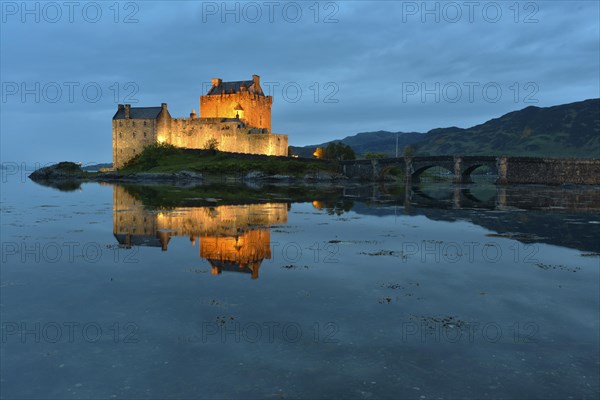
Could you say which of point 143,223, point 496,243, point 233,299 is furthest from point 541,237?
point 143,223

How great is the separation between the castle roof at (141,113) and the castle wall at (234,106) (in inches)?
480

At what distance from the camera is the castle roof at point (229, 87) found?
102750 mm

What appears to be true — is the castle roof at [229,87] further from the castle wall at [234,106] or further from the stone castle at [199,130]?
the castle wall at [234,106]

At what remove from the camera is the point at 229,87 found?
104 metres

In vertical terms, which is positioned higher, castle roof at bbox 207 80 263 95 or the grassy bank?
castle roof at bbox 207 80 263 95

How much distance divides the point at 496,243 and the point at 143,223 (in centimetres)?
1667

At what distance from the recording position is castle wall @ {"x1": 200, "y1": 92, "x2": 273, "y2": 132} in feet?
332

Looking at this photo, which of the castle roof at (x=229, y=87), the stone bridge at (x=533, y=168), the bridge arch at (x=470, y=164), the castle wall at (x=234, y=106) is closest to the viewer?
the stone bridge at (x=533, y=168)

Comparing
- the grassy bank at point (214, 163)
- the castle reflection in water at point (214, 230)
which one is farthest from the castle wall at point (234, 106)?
the castle reflection in water at point (214, 230)

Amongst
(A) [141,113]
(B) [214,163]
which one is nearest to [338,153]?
(B) [214,163]

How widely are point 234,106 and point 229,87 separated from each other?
5.90m

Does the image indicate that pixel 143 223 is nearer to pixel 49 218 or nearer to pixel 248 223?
pixel 248 223

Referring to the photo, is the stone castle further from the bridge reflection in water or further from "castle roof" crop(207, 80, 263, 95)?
the bridge reflection in water

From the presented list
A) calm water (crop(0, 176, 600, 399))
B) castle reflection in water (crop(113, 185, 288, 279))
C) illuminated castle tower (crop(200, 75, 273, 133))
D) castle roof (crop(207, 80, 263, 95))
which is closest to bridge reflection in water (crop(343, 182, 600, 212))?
castle reflection in water (crop(113, 185, 288, 279))
